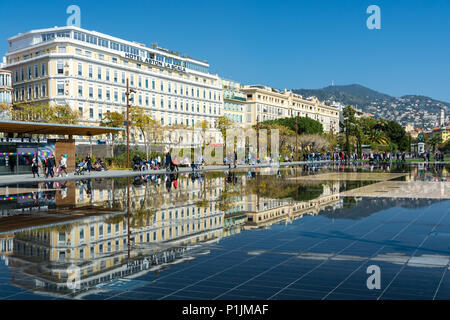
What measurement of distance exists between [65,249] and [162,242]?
1.83 meters

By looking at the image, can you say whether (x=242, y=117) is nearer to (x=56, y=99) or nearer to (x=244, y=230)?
(x=56, y=99)

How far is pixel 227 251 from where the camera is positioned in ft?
27.8

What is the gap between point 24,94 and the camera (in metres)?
67.4

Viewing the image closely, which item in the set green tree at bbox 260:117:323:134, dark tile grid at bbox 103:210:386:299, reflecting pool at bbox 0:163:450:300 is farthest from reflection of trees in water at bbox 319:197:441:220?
green tree at bbox 260:117:323:134

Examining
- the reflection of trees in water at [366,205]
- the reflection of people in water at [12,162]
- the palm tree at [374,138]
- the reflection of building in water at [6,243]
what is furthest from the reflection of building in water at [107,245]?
the palm tree at [374,138]

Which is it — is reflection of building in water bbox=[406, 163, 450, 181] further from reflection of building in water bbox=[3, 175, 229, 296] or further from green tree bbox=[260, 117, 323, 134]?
green tree bbox=[260, 117, 323, 134]

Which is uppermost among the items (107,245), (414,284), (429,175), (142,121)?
(142,121)

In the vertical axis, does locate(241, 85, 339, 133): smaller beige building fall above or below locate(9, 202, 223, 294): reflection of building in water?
above

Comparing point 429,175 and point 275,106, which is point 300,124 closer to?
point 275,106

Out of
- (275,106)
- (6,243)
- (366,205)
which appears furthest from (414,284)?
(275,106)

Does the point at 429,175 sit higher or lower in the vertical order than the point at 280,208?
higher

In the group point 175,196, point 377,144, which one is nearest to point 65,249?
point 175,196

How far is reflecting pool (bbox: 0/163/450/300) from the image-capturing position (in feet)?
20.0
